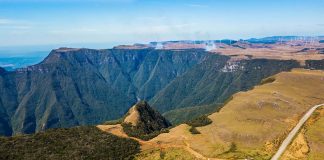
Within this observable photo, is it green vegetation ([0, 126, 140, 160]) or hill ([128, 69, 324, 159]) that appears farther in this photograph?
green vegetation ([0, 126, 140, 160])

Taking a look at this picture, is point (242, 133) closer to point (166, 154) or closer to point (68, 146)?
point (166, 154)

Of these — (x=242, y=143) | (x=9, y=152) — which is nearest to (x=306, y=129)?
(x=242, y=143)

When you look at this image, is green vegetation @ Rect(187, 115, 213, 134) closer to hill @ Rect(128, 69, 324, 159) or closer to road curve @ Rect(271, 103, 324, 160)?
hill @ Rect(128, 69, 324, 159)

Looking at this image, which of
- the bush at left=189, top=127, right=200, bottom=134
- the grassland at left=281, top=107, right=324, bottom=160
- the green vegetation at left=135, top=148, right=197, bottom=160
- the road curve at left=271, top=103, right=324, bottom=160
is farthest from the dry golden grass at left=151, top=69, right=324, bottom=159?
the grassland at left=281, top=107, right=324, bottom=160

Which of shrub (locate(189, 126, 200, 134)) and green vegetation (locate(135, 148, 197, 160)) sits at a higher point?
shrub (locate(189, 126, 200, 134))

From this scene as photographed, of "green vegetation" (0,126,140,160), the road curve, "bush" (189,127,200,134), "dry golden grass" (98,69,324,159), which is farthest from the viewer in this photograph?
"bush" (189,127,200,134)

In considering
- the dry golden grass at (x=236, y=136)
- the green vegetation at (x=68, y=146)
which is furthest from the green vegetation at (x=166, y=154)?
the green vegetation at (x=68, y=146)

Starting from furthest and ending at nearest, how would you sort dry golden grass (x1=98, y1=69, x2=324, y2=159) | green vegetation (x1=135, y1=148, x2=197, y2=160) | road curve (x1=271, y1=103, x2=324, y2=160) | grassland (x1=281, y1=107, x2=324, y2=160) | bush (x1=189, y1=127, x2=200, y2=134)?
bush (x1=189, y1=127, x2=200, y2=134) → dry golden grass (x1=98, y1=69, x2=324, y2=159) → green vegetation (x1=135, y1=148, x2=197, y2=160) → road curve (x1=271, y1=103, x2=324, y2=160) → grassland (x1=281, y1=107, x2=324, y2=160)

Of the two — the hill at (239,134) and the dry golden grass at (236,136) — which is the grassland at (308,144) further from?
the hill at (239,134)
